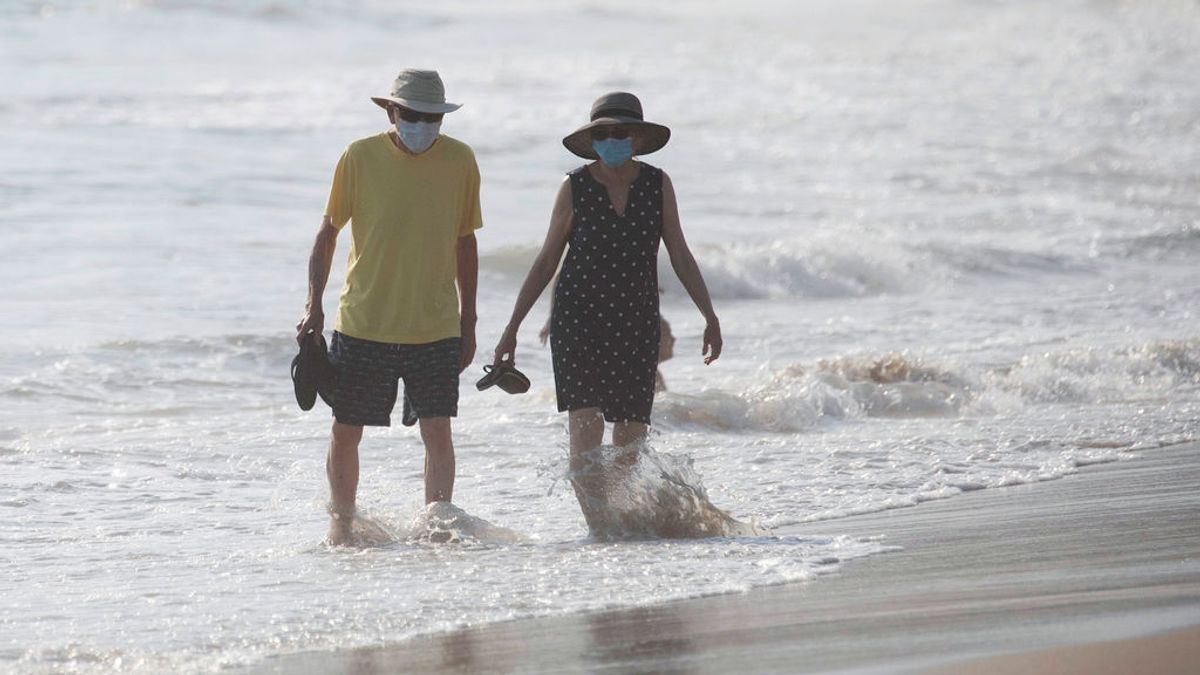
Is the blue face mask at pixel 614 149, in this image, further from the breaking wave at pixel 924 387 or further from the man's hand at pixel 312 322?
the breaking wave at pixel 924 387

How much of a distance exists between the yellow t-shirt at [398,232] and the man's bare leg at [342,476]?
15.4 inches

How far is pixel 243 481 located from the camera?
8.04 m

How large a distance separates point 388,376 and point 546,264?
0.66m

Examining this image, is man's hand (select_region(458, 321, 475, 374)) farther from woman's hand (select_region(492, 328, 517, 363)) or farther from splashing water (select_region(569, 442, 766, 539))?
splashing water (select_region(569, 442, 766, 539))

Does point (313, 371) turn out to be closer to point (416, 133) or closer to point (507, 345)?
point (507, 345)

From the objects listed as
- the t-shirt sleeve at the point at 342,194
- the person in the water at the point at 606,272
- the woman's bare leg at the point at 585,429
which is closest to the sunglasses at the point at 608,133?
the person in the water at the point at 606,272

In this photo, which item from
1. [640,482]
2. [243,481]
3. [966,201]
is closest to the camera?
[640,482]

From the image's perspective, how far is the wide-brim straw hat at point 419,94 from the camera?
18.7 ft

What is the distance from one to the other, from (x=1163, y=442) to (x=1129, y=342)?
3.80 m

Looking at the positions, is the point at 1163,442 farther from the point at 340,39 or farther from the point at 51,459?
the point at 340,39

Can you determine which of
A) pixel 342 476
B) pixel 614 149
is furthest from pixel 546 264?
pixel 342 476

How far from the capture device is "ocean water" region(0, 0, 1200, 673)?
5703 mm

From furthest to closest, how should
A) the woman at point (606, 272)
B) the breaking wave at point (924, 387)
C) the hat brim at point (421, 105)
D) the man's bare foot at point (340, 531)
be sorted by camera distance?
the breaking wave at point (924, 387), the man's bare foot at point (340, 531), the woman at point (606, 272), the hat brim at point (421, 105)

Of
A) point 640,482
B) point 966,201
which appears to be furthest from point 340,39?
point 640,482
